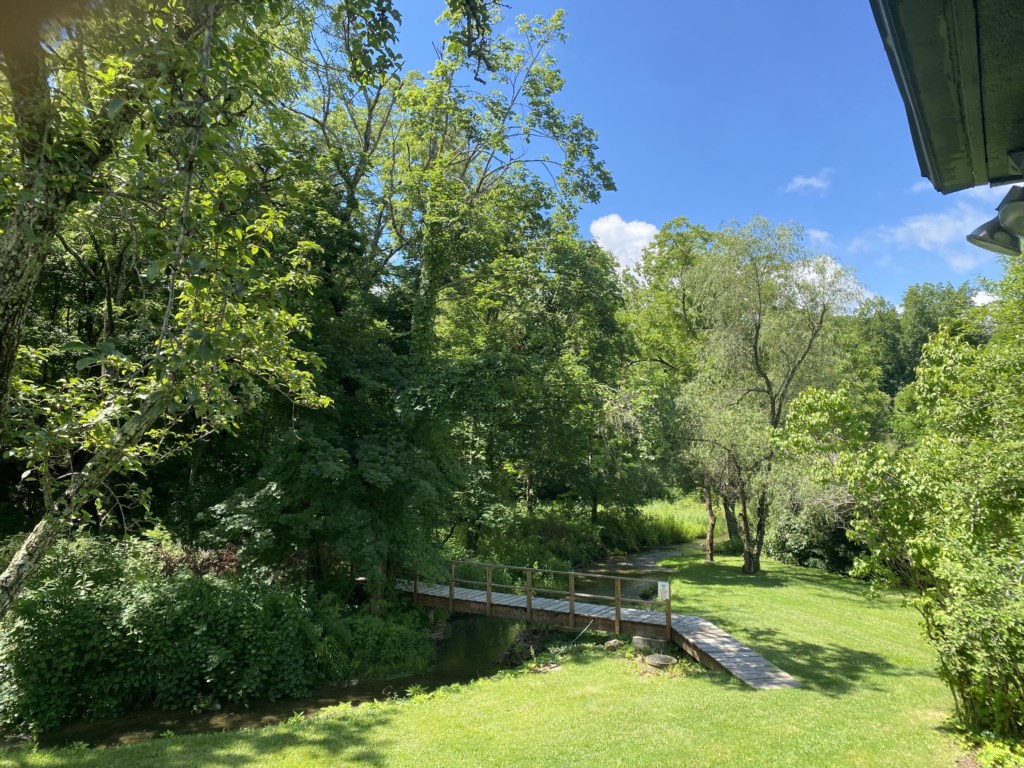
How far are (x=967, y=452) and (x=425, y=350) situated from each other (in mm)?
10789

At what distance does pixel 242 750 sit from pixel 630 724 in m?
4.81

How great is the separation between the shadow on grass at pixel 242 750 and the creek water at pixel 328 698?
1.27 meters

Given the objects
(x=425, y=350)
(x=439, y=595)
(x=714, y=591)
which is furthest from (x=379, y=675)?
(x=714, y=591)

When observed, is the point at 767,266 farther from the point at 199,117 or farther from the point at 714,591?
the point at 199,117

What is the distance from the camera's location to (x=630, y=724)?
23.9 feet

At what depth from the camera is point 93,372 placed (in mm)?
11914

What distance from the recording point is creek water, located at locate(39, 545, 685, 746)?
8.54 meters

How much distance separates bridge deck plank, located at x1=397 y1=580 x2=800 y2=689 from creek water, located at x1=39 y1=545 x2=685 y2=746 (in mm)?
1177

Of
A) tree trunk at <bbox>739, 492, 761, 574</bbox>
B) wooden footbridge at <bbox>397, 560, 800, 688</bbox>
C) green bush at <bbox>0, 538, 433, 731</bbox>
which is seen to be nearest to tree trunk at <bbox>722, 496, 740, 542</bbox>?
tree trunk at <bbox>739, 492, 761, 574</bbox>

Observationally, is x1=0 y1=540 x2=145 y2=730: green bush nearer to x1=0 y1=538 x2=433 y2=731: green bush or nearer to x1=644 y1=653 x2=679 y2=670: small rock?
x1=0 y1=538 x2=433 y2=731: green bush

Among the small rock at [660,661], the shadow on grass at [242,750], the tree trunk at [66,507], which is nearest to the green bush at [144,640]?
the shadow on grass at [242,750]

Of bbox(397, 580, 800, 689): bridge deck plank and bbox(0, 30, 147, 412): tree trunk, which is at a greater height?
bbox(0, 30, 147, 412): tree trunk

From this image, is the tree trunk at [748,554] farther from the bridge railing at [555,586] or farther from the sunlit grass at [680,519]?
the sunlit grass at [680,519]

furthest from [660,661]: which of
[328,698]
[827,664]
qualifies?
[328,698]
